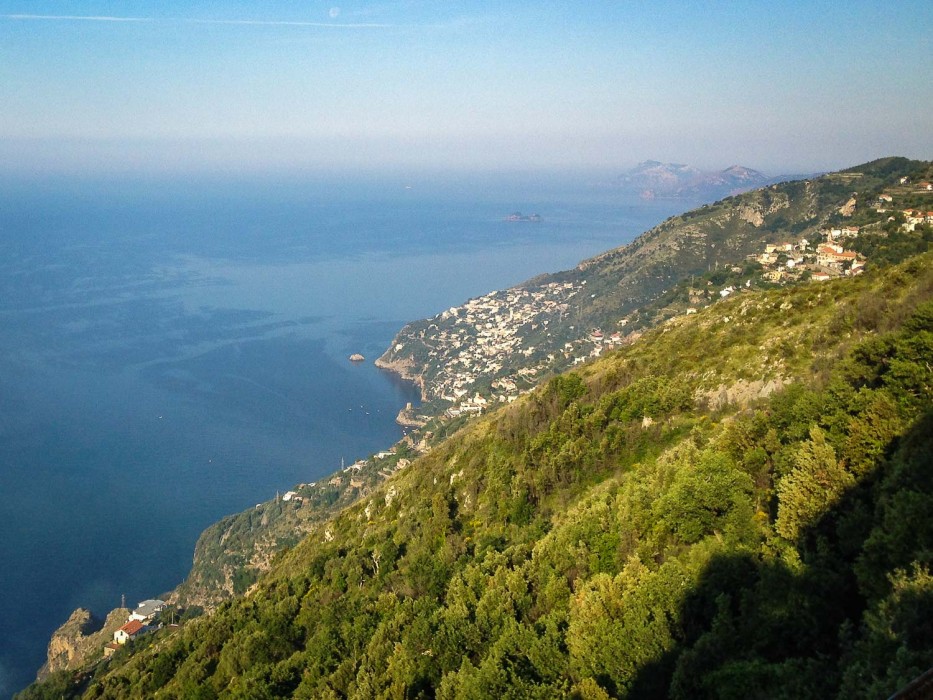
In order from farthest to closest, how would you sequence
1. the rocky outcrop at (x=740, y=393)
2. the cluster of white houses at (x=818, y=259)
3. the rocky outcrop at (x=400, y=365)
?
the rocky outcrop at (x=400, y=365) → the cluster of white houses at (x=818, y=259) → the rocky outcrop at (x=740, y=393)

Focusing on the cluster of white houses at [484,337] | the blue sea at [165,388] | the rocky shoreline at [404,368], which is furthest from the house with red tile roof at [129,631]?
the rocky shoreline at [404,368]

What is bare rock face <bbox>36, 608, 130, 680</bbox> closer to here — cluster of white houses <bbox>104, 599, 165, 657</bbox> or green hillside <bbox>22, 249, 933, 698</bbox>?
cluster of white houses <bbox>104, 599, 165, 657</bbox>

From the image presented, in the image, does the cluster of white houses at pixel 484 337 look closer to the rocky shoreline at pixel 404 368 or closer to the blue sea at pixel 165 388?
the rocky shoreline at pixel 404 368

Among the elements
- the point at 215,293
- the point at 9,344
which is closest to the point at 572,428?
the point at 9,344

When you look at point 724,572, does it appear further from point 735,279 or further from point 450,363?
point 450,363

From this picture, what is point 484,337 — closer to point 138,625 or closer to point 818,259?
point 818,259

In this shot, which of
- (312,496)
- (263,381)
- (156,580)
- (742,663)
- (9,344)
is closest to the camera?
(742,663)
